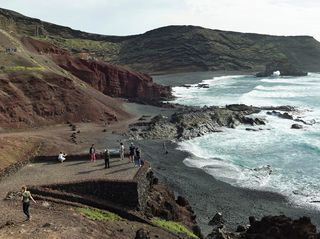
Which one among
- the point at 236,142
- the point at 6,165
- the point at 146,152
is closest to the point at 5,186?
the point at 6,165

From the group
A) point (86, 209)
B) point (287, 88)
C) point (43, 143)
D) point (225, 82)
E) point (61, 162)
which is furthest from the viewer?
point (225, 82)

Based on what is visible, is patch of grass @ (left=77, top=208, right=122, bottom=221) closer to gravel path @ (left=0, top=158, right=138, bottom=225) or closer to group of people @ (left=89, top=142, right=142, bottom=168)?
gravel path @ (left=0, top=158, right=138, bottom=225)

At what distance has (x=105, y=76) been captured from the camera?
83.9 meters

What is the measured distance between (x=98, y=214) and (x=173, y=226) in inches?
187

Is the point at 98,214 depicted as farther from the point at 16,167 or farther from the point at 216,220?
the point at 216,220

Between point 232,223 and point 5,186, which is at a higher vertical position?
point 5,186

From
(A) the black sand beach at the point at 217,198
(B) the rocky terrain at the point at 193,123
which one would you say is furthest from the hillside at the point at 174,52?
(A) the black sand beach at the point at 217,198

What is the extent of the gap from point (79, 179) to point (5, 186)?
4.13m

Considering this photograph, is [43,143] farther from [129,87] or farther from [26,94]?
[129,87]

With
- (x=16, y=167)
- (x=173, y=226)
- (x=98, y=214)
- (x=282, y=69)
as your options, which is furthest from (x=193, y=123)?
(x=282, y=69)

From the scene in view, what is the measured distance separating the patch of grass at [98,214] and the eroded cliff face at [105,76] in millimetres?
53884

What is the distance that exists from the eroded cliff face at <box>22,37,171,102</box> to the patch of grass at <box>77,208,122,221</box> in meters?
53.9

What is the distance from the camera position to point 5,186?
88.4ft

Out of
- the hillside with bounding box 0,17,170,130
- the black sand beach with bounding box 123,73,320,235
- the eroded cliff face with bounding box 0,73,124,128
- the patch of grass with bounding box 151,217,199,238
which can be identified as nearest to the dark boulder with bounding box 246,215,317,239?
the patch of grass with bounding box 151,217,199,238
